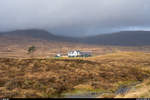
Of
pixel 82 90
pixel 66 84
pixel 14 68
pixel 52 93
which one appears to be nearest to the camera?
pixel 52 93

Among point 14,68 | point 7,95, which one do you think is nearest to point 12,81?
point 7,95

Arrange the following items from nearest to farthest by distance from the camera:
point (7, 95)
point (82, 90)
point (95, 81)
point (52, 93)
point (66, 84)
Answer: point (7, 95), point (52, 93), point (82, 90), point (66, 84), point (95, 81)

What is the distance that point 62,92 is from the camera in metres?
49.2

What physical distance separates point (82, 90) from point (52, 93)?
28.9ft

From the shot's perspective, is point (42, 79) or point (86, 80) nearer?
point (42, 79)

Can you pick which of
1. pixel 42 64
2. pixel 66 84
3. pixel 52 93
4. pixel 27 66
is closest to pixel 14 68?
pixel 27 66

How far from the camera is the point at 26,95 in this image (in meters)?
41.0

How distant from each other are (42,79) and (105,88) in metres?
18.3

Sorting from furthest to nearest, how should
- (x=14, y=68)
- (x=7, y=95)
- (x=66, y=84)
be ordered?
(x=14, y=68)
(x=66, y=84)
(x=7, y=95)

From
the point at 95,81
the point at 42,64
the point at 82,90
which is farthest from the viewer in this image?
the point at 42,64

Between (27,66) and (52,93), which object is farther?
(27,66)

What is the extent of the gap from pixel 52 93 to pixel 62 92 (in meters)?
3.47

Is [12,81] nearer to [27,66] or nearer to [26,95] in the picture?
[26,95]

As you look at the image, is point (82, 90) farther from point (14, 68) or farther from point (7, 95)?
point (14, 68)
